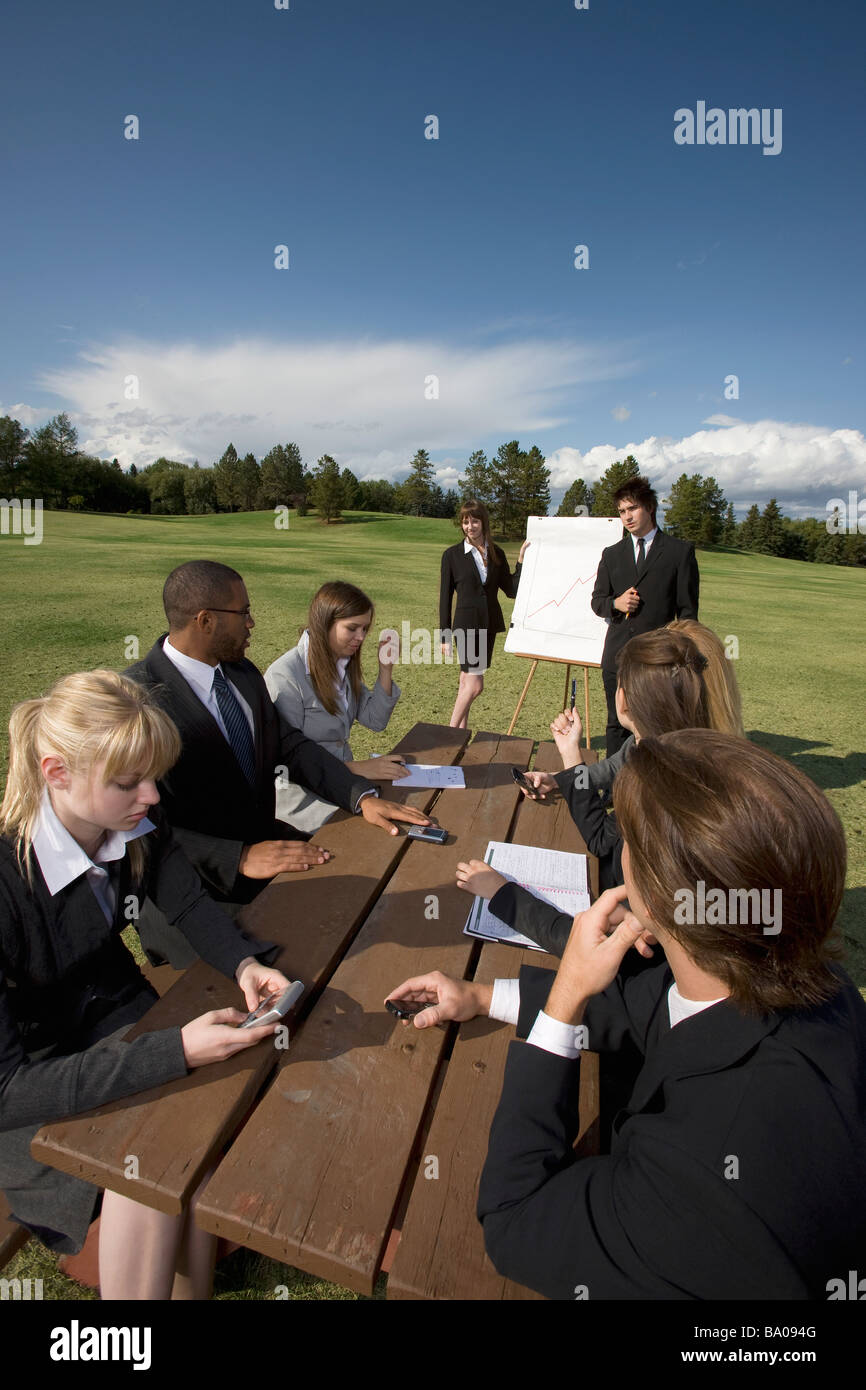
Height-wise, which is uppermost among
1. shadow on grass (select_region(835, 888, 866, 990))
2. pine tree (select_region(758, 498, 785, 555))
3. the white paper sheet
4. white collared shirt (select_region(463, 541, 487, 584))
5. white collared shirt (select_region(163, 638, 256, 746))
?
pine tree (select_region(758, 498, 785, 555))

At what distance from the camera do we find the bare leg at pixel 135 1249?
147 cm

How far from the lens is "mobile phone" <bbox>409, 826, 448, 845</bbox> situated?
2627 mm

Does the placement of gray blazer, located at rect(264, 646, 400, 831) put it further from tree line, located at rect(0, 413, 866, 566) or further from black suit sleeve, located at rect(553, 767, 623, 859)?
tree line, located at rect(0, 413, 866, 566)

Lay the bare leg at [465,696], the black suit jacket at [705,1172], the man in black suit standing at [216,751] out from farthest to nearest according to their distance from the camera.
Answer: the bare leg at [465,696], the man in black suit standing at [216,751], the black suit jacket at [705,1172]

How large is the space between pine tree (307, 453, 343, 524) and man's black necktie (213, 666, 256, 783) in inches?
2246

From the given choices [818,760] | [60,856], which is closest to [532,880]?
[60,856]

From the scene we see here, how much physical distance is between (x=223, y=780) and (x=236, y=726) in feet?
0.91

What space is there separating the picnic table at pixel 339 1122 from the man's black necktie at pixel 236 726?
1.08 metres

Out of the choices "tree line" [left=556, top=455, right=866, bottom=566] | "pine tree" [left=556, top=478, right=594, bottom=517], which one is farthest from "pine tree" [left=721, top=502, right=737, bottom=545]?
"pine tree" [left=556, top=478, right=594, bottom=517]

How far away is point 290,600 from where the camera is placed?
15273mm

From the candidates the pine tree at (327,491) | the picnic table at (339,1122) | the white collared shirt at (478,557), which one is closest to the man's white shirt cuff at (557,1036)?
the picnic table at (339,1122)

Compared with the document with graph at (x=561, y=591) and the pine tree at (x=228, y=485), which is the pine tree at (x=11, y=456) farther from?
the document with graph at (x=561, y=591)

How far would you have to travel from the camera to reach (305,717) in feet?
12.3

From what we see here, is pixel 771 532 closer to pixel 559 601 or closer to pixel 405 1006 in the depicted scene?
pixel 559 601
